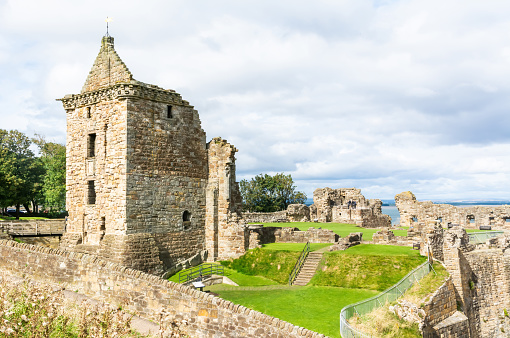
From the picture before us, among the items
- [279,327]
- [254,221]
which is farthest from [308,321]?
[254,221]

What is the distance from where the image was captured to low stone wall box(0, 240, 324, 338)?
40.2ft

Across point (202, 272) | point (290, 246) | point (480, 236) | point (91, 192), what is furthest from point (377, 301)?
point (91, 192)

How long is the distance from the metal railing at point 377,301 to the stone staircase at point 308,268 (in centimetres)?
496

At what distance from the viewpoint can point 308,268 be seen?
23359 mm

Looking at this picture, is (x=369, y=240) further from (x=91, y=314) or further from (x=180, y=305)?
(x=91, y=314)

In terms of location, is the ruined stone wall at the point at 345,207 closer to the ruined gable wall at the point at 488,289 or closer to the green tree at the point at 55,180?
the ruined gable wall at the point at 488,289

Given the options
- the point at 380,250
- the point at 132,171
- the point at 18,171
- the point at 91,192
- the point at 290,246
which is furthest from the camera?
the point at 18,171

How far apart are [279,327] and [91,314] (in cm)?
474

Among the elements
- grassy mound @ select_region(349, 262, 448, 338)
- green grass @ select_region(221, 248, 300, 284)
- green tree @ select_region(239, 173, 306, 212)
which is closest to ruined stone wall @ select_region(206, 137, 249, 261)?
green grass @ select_region(221, 248, 300, 284)

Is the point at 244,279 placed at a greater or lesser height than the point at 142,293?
lesser

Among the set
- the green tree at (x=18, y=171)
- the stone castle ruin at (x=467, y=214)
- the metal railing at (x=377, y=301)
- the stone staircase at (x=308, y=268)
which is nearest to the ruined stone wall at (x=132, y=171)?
the stone staircase at (x=308, y=268)

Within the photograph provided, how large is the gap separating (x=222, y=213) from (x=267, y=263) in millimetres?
4347

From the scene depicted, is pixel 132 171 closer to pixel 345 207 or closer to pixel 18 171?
pixel 345 207

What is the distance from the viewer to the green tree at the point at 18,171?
44031 mm
